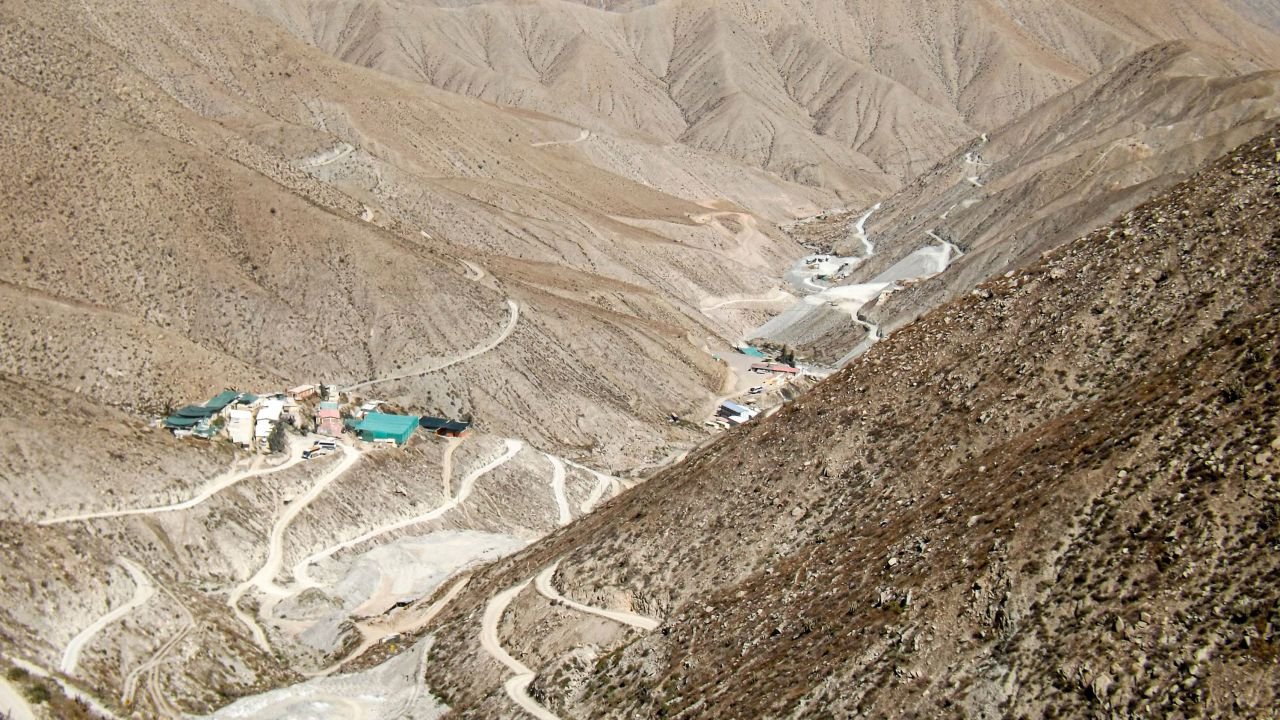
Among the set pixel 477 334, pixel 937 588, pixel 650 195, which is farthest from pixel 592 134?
pixel 937 588

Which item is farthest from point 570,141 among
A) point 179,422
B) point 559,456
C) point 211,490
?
point 211,490

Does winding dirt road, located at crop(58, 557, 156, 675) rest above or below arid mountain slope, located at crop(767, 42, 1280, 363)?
above

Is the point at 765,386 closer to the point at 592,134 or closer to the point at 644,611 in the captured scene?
the point at 644,611

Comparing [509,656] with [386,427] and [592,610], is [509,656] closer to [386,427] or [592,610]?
[592,610]

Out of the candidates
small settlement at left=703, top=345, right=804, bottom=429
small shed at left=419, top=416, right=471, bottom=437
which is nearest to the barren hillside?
small shed at left=419, top=416, right=471, bottom=437

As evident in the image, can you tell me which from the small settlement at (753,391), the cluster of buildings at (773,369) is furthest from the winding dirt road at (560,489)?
the cluster of buildings at (773,369)

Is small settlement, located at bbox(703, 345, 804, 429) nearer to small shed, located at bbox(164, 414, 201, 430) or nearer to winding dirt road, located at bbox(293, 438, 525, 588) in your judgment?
winding dirt road, located at bbox(293, 438, 525, 588)

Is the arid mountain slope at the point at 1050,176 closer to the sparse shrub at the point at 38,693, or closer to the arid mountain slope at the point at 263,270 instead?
the arid mountain slope at the point at 263,270
